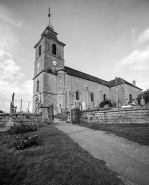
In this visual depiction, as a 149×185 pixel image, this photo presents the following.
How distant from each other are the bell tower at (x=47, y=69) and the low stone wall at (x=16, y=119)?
1313cm

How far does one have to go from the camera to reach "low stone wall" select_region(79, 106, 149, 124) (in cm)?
801

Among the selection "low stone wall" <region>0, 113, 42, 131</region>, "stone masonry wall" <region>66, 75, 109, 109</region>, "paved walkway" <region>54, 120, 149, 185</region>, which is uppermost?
"stone masonry wall" <region>66, 75, 109, 109</region>

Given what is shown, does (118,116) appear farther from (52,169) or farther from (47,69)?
(47,69)

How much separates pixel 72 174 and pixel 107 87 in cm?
3738

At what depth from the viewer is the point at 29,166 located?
282 centimetres

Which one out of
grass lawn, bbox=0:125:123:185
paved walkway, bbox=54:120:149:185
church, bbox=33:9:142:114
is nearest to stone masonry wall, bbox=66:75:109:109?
church, bbox=33:9:142:114

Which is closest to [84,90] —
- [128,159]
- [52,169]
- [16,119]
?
[16,119]

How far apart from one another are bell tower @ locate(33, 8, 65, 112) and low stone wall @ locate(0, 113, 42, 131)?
13.1m

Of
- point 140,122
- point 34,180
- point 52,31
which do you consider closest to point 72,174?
point 34,180

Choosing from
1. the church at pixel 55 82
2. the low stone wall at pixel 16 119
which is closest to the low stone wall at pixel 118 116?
the low stone wall at pixel 16 119

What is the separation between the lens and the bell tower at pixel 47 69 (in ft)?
77.2

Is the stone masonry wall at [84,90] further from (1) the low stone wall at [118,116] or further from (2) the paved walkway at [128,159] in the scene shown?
(2) the paved walkway at [128,159]

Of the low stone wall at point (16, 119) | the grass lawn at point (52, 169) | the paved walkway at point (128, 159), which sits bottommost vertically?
the paved walkway at point (128, 159)

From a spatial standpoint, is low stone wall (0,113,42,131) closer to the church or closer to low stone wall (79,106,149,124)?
low stone wall (79,106,149,124)
